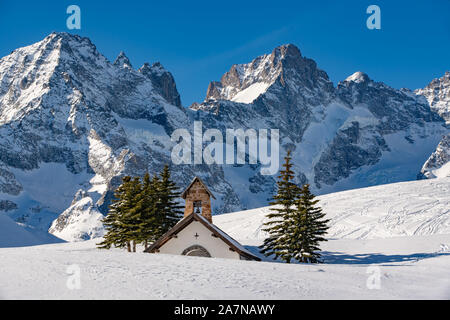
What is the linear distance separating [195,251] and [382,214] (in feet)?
81.5

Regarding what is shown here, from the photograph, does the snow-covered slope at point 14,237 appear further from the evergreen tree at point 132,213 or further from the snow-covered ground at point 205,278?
the snow-covered ground at point 205,278

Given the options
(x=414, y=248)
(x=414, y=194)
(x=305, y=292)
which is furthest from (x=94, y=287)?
(x=414, y=194)

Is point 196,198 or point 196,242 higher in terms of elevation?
point 196,198

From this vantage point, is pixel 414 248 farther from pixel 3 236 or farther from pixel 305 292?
pixel 3 236

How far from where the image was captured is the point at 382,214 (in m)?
46.1

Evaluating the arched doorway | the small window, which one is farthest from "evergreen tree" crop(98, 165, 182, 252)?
the arched doorway

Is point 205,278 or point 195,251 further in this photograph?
point 195,251

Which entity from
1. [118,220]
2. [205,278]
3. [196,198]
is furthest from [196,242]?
[205,278]

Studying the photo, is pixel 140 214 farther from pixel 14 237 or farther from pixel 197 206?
pixel 14 237

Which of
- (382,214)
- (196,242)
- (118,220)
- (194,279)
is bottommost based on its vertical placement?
(194,279)

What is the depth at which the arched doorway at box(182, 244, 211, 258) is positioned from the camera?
88.2 ft

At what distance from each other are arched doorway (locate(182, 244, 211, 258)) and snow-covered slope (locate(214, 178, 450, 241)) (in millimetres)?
16370

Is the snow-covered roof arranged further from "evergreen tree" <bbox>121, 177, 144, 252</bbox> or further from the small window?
"evergreen tree" <bbox>121, 177, 144, 252</bbox>
